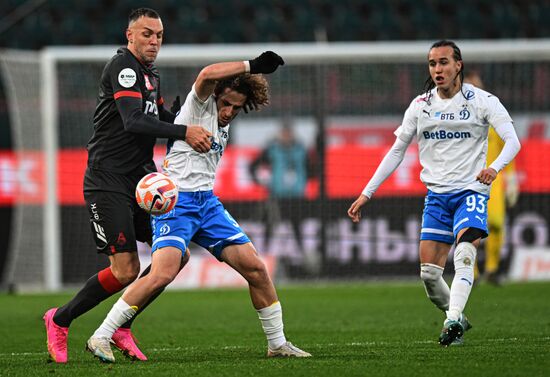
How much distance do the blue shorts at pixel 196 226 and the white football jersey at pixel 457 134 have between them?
5.50 feet

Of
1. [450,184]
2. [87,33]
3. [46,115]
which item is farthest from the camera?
[87,33]

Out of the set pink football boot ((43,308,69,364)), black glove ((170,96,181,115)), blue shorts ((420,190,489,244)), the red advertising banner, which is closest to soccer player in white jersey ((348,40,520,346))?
blue shorts ((420,190,489,244))

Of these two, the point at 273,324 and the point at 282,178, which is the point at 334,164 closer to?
the point at 282,178

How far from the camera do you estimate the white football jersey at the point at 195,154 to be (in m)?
6.73

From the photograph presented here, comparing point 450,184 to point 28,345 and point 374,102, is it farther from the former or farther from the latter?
point 374,102

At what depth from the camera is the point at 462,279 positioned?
7141mm

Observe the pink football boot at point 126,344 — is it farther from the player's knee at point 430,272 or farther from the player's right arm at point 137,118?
the player's knee at point 430,272

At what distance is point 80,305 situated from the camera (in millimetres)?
6961

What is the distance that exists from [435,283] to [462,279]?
0.43m

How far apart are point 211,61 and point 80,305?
8.52 metres

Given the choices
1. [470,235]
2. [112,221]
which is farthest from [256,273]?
[470,235]

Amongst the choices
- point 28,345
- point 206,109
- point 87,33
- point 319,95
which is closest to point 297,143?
point 319,95

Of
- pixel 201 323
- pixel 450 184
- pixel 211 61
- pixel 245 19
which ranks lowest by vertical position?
pixel 201 323

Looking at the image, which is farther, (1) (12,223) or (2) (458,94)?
(1) (12,223)
